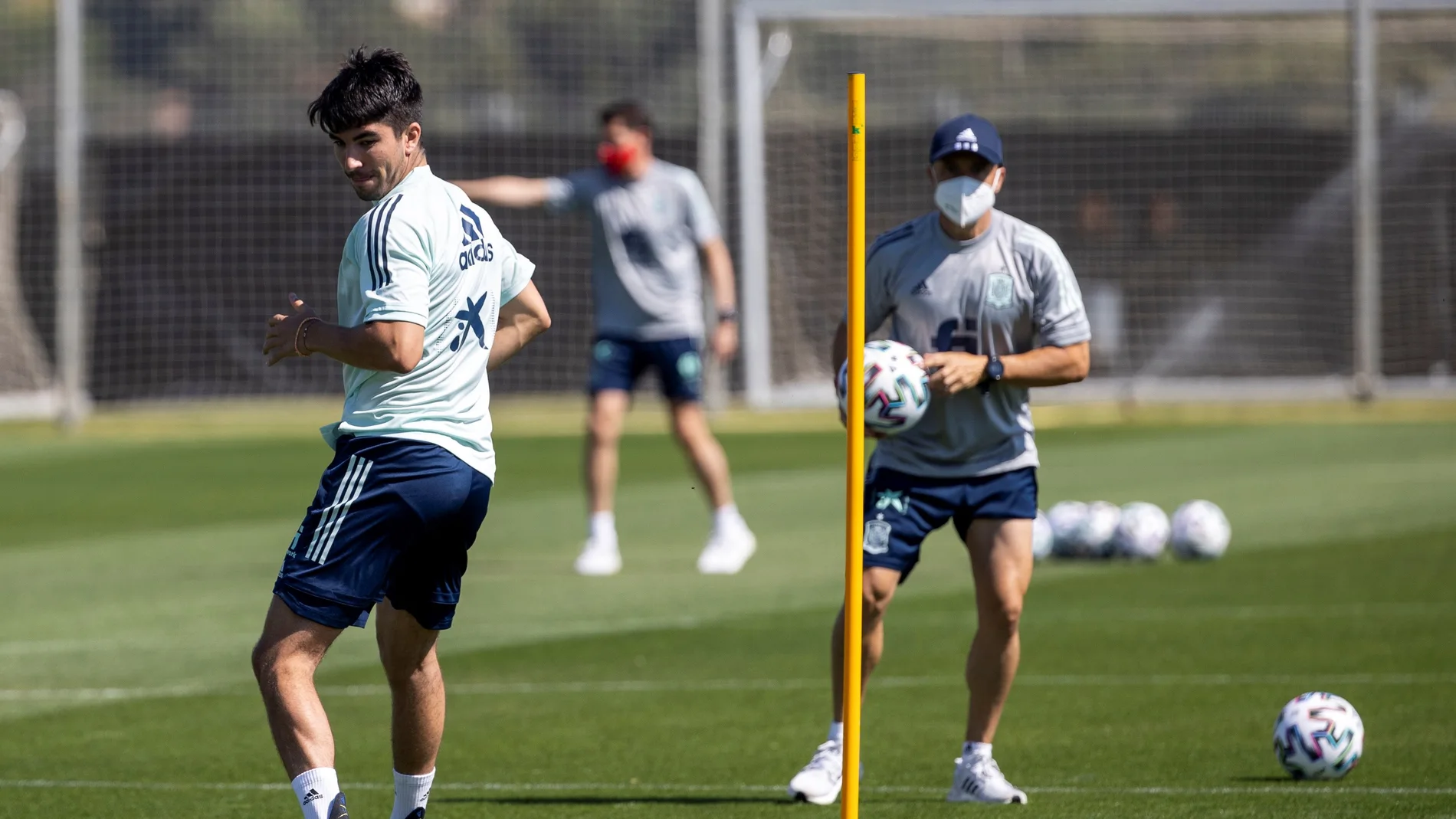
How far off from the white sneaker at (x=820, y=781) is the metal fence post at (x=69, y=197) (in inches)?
682

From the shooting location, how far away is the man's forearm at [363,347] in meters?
5.03

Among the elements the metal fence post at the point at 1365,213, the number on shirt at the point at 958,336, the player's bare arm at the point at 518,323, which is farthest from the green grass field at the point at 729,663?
the metal fence post at the point at 1365,213

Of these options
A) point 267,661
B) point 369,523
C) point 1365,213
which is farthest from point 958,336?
point 1365,213

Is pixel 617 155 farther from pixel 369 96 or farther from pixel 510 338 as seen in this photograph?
pixel 369 96

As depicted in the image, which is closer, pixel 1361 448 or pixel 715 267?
pixel 715 267

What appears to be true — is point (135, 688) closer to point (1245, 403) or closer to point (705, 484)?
point (705, 484)

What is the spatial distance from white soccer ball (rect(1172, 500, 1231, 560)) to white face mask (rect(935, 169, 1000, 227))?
6.16 metres

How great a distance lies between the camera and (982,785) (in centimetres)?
648

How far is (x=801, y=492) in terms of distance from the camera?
53.4ft

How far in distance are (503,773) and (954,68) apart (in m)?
19.6

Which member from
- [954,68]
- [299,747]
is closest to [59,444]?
[954,68]

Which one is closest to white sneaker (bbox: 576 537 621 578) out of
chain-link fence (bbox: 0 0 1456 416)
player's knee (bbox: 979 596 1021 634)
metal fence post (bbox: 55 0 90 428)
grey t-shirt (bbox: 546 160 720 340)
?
grey t-shirt (bbox: 546 160 720 340)

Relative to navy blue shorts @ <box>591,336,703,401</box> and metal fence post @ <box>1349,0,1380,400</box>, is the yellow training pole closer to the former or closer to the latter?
navy blue shorts @ <box>591,336,703,401</box>

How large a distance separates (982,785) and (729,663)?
2919mm
